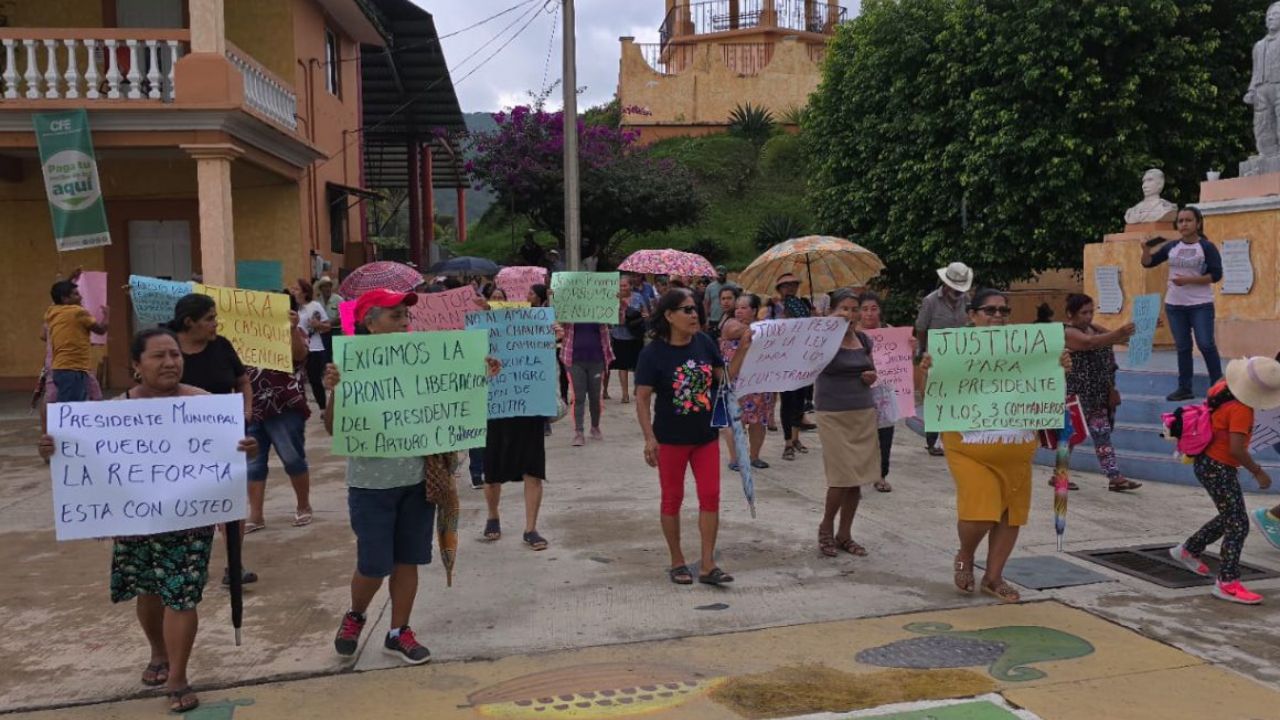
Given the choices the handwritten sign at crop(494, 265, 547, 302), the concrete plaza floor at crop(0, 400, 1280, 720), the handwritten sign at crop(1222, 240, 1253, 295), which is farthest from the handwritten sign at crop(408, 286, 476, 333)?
the handwritten sign at crop(1222, 240, 1253, 295)

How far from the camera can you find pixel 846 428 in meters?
6.59

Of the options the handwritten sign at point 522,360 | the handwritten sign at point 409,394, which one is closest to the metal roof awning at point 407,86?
the handwritten sign at point 522,360

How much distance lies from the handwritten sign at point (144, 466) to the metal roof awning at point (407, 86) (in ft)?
55.1

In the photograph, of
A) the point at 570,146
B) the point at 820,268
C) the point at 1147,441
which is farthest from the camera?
the point at 570,146

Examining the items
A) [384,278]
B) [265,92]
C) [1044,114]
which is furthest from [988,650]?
[1044,114]

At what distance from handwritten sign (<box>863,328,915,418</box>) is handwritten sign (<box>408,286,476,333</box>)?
3.17 metres

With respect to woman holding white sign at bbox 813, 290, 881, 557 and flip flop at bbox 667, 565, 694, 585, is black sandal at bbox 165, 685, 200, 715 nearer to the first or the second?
flip flop at bbox 667, 565, 694, 585

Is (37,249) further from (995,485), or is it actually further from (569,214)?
(995,485)

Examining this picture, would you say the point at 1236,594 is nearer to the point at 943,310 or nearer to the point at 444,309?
the point at 943,310

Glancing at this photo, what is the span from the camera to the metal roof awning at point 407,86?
21.8m

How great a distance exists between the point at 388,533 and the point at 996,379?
3289mm

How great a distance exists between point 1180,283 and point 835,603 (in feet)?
18.9

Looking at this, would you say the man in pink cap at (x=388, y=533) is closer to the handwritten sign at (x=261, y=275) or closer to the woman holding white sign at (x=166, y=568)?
the woman holding white sign at (x=166, y=568)

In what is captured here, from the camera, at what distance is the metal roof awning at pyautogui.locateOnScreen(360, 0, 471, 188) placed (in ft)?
71.5
